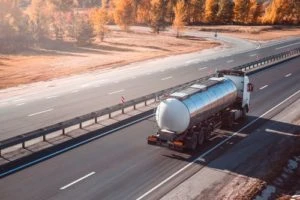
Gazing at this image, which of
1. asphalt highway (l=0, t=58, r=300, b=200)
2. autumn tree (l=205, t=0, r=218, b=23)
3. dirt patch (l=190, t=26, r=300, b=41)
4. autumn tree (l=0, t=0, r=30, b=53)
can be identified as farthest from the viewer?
autumn tree (l=205, t=0, r=218, b=23)

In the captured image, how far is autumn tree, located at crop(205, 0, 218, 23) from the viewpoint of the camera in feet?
421

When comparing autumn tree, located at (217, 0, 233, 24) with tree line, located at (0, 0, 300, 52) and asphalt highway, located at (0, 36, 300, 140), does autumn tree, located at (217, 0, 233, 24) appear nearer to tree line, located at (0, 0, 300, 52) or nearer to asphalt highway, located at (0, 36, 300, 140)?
tree line, located at (0, 0, 300, 52)

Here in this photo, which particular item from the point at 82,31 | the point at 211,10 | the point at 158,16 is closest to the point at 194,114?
the point at 82,31

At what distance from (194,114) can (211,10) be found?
115 m

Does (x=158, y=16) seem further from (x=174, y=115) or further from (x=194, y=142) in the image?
(x=174, y=115)

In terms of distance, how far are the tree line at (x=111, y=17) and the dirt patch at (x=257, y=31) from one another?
9899 millimetres

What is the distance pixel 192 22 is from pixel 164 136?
383ft

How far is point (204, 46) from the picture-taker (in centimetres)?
8106

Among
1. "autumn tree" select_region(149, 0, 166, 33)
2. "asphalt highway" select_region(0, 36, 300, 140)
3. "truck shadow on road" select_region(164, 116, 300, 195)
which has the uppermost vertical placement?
"autumn tree" select_region(149, 0, 166, 33)

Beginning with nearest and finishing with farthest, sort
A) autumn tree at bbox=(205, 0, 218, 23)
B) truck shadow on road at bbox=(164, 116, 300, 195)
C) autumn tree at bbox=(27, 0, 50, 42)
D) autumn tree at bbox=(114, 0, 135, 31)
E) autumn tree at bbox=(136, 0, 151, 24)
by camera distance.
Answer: truck shadow on road at bbox=(164, 116, 300, 195)
autumn tree at bbox=(27, 0, 50, 42)
autumn tree at bbox=(114, 0, 135, 31)
autumn tree at bbox=(136, 0, 151, 24)
autumn tree at bbox=(205, 0, 218, 23)

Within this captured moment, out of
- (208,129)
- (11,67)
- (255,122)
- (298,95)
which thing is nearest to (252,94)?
(298,95)

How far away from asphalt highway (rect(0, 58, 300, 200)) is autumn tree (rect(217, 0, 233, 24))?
110199 millimetres

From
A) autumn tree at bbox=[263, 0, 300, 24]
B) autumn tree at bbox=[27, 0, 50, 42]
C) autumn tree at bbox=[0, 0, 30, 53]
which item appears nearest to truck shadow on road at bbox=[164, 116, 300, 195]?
autumn tree at bbox=[0, 0, 30, 53]

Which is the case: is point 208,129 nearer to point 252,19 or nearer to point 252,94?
point 252,94
